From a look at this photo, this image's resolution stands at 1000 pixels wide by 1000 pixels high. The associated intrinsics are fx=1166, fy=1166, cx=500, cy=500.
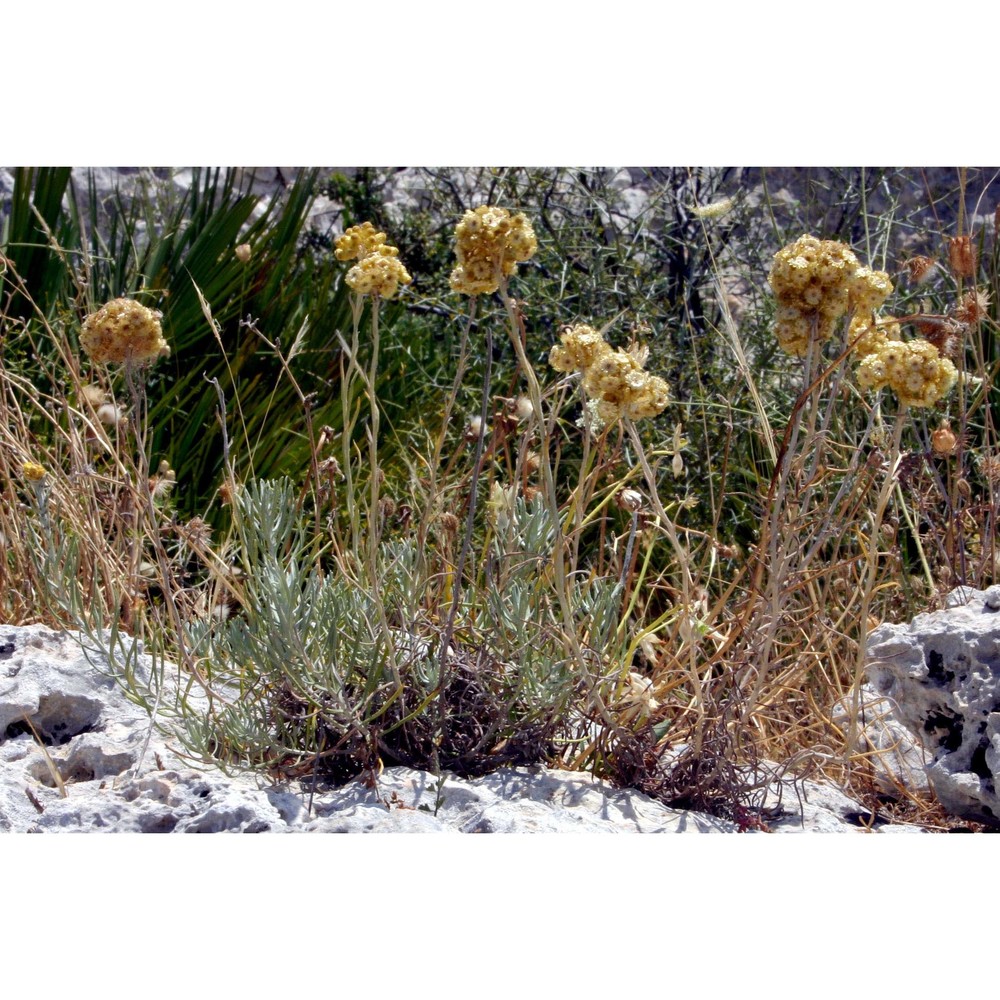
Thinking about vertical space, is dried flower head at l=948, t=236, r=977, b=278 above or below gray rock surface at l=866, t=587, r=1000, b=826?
above

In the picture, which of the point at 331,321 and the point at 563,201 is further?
the point at 563,201

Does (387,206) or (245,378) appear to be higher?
(387,206)

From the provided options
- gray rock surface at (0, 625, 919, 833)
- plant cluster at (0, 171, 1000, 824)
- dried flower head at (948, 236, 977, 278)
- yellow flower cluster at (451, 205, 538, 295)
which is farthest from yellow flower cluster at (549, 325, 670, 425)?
dried flower head at (948, 236, 977, 278)

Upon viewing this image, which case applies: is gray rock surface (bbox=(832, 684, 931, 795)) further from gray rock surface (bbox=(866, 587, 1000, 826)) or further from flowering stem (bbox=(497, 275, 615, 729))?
flowering stem (bbox=(497, 275, 615, 729))

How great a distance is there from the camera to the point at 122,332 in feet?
5.81

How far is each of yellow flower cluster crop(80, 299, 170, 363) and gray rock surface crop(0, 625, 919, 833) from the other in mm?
560

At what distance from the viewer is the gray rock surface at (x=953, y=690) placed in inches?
78.5

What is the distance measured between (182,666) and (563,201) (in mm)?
2746

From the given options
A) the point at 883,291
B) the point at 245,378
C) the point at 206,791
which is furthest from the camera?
the point at 245,378

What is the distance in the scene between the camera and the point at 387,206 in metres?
5.05

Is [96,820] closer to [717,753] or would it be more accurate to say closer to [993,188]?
[717,753]

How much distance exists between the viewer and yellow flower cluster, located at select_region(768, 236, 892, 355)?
169cm

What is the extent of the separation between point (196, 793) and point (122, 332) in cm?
74

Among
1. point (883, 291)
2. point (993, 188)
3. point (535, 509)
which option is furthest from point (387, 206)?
point (883, 291)
